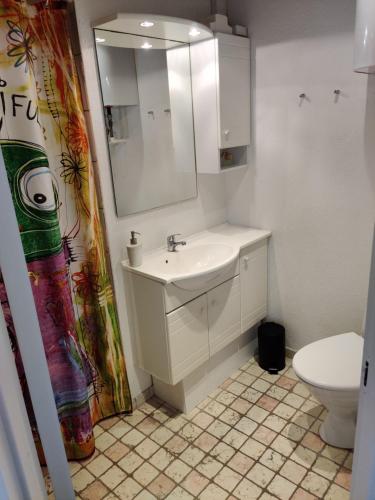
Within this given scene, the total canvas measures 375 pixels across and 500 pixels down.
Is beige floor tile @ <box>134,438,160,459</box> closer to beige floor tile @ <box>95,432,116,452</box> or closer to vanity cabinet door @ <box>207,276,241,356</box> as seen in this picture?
beige floor tile @ <box>95,432,116,452</box>

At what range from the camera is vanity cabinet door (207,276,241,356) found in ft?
7.44

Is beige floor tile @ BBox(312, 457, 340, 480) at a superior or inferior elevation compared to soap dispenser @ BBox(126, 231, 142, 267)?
inferior

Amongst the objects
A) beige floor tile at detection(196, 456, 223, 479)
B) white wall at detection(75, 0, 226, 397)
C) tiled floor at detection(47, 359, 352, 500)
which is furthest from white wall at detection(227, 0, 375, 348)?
beige floor tile at detection(196, 456, 223, 479)

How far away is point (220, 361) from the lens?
253cm

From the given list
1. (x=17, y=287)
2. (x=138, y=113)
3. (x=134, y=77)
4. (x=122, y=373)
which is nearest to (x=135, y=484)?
(x=122, y=373)

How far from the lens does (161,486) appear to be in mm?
1859

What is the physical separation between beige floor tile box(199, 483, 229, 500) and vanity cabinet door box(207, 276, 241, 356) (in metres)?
0.71

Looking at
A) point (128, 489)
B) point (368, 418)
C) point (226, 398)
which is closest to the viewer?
point (368, 418)

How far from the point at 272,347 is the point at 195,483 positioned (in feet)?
3.37

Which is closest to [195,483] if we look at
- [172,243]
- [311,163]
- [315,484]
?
[315,484]

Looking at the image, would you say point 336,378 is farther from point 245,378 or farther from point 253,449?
point 245,378

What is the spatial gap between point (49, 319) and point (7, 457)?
4.01ft

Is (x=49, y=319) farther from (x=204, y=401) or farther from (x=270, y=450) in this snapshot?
(x=270, y=450)

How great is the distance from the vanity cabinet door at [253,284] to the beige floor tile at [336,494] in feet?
3.36
